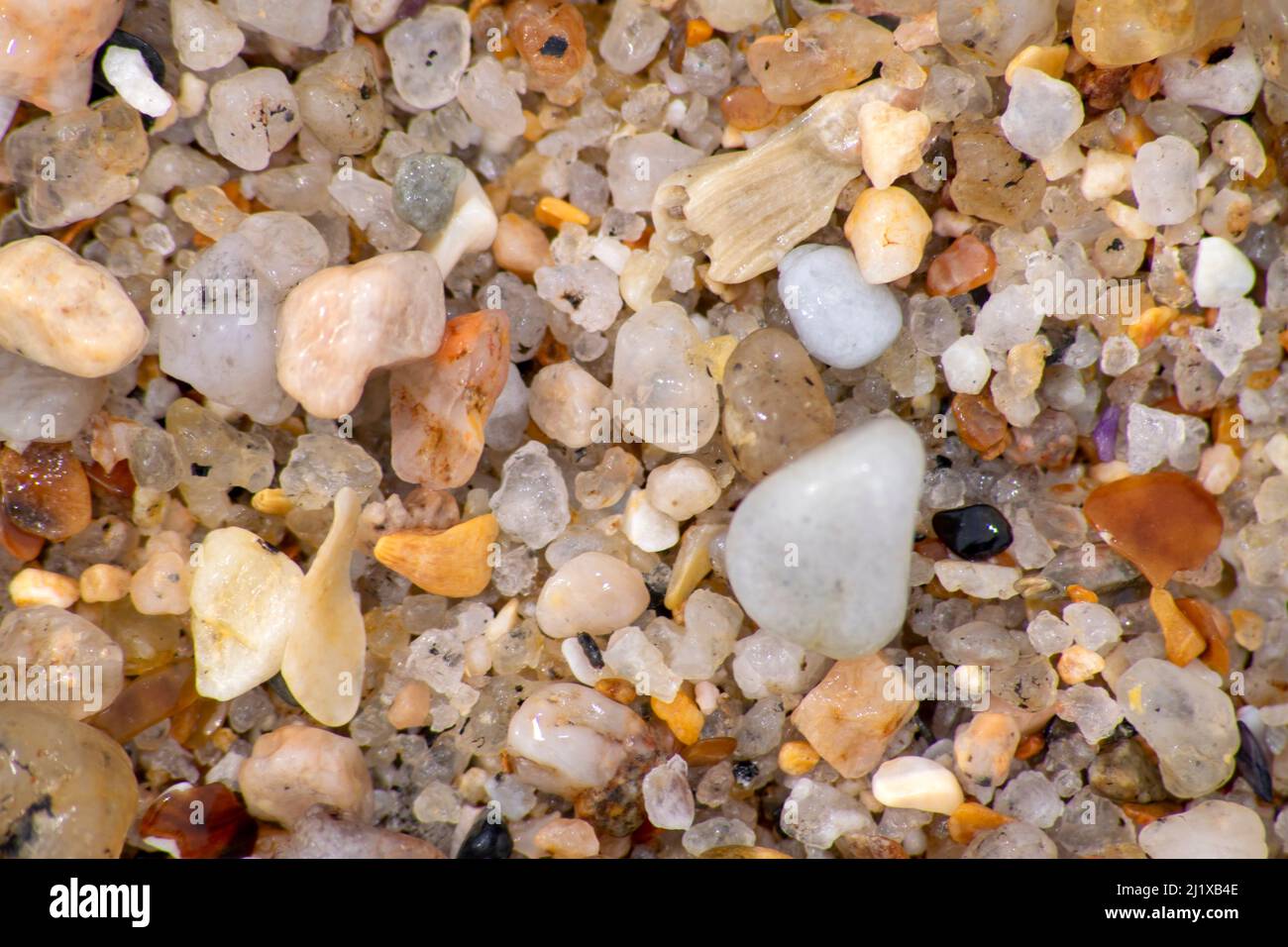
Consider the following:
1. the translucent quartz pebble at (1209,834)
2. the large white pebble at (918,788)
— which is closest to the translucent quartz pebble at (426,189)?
the large white pebble at (918,788)

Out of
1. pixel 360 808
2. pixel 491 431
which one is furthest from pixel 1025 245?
pixel 360 808

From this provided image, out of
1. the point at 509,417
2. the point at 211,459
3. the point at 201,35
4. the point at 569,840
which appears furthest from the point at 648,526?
the point at 201,35

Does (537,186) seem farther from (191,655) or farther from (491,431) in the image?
(191,655)

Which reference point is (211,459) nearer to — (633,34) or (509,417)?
(509,417)
